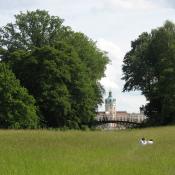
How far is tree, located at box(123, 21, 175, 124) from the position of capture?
94625 millimetres

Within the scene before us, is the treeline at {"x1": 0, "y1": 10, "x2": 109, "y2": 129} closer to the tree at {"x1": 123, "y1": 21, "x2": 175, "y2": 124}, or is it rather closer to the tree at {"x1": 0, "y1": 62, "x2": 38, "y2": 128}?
the tree at {"x1": 0, "y1": 62, "x2": 38, "y2": 128}

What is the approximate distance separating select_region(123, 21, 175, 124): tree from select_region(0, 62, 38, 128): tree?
71.5ft

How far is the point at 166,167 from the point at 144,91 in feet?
271

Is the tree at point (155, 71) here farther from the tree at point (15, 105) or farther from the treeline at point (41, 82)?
the tree at point (15, 105)

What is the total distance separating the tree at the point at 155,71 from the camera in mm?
94625

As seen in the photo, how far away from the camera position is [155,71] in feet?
340

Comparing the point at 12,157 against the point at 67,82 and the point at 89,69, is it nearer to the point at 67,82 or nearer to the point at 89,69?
the point at 67,82

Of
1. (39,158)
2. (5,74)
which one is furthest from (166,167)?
(5,74)

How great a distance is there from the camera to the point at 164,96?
9419cm

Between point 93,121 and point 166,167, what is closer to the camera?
point 166,167

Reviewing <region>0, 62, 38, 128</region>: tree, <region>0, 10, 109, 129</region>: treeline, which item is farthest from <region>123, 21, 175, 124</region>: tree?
<region>0, 62, 38, 128</region>: tree

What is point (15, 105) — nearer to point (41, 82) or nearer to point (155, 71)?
point (41, 82)

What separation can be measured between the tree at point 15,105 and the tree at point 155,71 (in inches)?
858

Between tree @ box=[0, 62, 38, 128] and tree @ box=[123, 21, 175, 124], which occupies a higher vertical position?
tree @ box=[123, 21, 175, 124]
